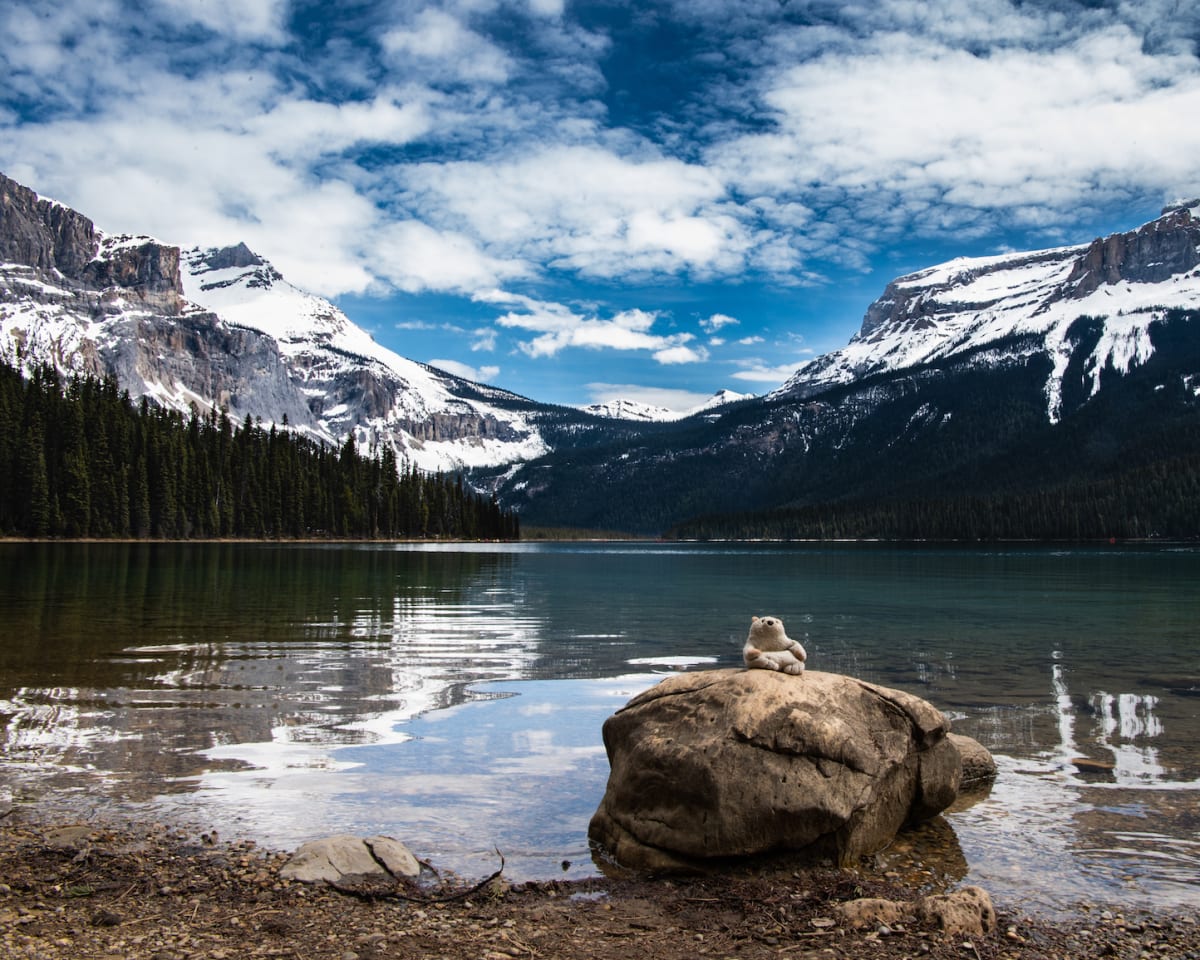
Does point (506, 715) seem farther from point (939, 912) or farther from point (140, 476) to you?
point (140, 476)

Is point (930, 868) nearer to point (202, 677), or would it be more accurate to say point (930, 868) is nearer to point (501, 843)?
point (501, 843)

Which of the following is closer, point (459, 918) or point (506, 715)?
point (459, 918)

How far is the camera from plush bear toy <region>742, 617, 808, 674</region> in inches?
516

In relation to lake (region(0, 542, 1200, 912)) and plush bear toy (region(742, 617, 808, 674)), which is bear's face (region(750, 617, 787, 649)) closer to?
plush bear toy (region(742, 617, 808, 674))

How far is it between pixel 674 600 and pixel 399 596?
17363mm

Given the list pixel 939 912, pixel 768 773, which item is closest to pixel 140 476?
pixel 768 773

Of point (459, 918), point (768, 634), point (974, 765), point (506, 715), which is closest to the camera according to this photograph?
point (459, 918)

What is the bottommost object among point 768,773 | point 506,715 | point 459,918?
point 506,715

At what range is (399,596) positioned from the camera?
55125 mm

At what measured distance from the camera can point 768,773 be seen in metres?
11.4

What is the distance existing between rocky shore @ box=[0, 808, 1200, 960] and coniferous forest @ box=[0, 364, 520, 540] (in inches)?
5623

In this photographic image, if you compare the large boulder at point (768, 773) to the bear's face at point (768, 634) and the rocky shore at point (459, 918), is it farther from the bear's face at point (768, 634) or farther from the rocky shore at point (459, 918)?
the bear's face at point (768, 634)

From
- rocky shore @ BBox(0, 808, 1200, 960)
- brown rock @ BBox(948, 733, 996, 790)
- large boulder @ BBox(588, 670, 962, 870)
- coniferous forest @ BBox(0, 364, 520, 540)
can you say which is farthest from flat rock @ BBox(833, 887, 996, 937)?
coniferous forest @ BBox(0, 364, 520, 540)

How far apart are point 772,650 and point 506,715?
8.78 meters
